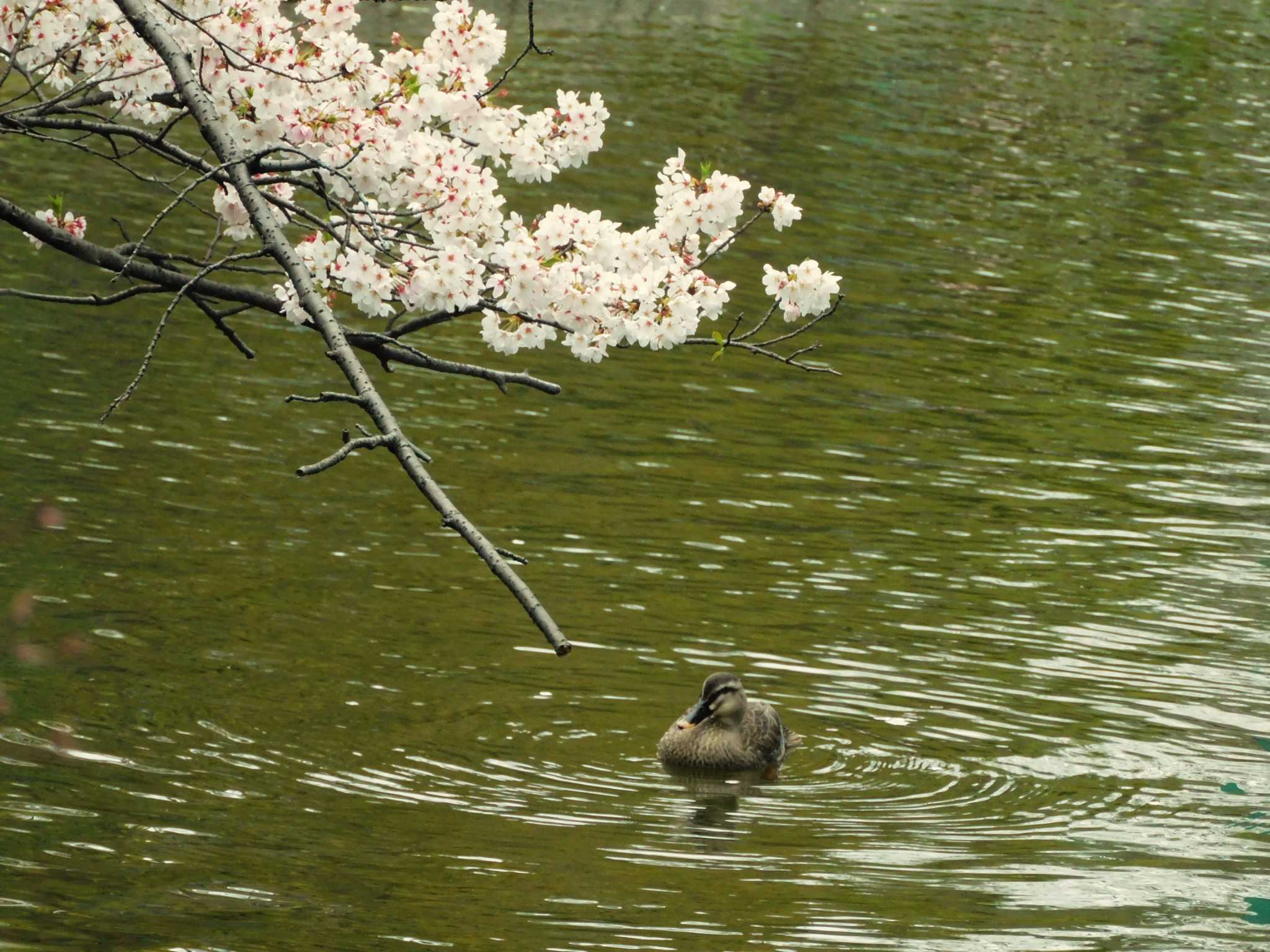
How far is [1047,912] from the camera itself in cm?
1338

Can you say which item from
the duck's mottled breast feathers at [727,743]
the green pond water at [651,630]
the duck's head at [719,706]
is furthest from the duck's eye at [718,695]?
the green pond water at [651,630]

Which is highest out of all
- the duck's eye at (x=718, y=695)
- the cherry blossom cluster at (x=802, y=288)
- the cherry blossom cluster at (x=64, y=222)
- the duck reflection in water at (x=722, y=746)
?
the cherry blossom cluster at (x=802, y=288)

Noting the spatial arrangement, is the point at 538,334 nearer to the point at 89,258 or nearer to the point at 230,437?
the point at 89,258

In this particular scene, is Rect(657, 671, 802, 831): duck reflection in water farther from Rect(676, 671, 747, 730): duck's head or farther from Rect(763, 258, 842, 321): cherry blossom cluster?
Rect(763, 258, 842, 321): cherry blossom cluster

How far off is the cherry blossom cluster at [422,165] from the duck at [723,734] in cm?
303

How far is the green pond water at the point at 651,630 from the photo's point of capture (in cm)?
1322

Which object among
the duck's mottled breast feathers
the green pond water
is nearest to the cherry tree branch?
the green pond water

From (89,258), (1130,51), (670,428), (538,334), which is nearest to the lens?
(89,258)

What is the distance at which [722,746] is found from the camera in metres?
15.5

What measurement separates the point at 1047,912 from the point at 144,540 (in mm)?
8988

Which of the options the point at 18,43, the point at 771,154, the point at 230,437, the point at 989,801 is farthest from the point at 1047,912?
the point at 771,154

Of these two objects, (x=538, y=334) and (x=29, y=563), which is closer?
(x=538, y=334)

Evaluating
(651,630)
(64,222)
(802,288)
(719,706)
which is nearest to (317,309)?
(64,222)

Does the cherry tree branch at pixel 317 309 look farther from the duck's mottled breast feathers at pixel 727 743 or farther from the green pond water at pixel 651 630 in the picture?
the duck's mottled breast feathers at pixel 727 743
